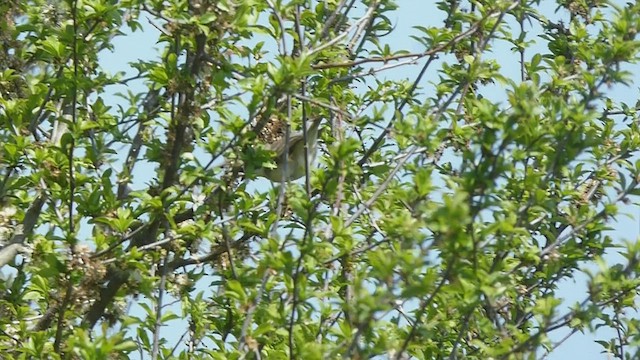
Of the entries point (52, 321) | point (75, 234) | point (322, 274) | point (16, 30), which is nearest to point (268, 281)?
point (322, 274)

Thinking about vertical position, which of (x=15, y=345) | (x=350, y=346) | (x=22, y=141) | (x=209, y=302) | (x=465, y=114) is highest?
(x=465, y=114)

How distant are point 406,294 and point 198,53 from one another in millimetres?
2384

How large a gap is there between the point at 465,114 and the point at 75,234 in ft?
8.38

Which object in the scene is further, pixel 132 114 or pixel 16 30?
pixel 16 30

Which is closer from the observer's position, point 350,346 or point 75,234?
point 350,346

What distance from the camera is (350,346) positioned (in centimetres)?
518

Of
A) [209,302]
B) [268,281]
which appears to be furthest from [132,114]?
[268,281]

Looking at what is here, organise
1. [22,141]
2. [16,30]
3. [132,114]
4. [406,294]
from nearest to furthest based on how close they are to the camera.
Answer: [406,294], [22,141], [132,114], [16,30]

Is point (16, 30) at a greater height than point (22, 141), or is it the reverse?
point (16, 30)

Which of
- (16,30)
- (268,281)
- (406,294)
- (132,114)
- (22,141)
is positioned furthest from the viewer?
(16,30)

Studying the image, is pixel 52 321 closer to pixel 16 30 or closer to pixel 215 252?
pixel 215 252

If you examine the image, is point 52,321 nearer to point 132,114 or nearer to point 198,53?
point 132,114

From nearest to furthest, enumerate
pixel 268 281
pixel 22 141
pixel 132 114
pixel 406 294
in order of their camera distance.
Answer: pixel 406 294, pixel 268 281, pixel 22 141, pixel 132 114

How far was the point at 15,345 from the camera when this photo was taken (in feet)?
24.5
